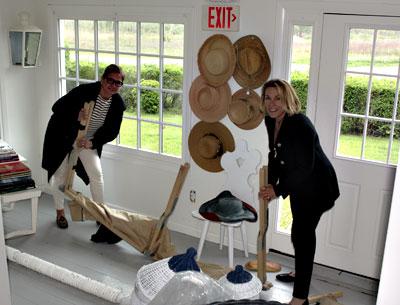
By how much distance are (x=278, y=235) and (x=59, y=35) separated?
9.74ft

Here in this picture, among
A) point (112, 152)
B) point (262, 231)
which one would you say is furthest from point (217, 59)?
point (112, 152)

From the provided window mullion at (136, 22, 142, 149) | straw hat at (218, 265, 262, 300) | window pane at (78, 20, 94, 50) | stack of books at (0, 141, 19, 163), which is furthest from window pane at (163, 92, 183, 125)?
straw hat at (218, 265, 262, 300)

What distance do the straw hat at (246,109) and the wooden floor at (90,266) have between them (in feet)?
3.61

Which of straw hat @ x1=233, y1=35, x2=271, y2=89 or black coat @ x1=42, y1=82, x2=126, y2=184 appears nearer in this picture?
straw hat @ x1=233, y1=35, x2=271, y2=89

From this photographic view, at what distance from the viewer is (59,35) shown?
498 cm

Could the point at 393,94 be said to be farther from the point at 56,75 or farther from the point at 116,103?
the point at 56,75

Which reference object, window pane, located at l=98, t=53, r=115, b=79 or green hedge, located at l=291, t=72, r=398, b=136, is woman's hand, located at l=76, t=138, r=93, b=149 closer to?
window pane, located at l=98, t=53, r=115, b=79

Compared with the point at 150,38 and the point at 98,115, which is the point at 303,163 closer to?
the point at 98,115

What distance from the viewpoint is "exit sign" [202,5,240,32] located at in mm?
3787

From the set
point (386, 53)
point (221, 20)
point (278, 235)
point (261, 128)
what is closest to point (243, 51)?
point (221, 20)

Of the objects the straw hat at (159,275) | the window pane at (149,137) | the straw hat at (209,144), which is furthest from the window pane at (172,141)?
the straw hat at (159,275)

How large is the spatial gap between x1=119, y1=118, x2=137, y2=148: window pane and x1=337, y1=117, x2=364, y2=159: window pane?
1.99m

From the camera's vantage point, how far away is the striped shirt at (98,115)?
4129mm

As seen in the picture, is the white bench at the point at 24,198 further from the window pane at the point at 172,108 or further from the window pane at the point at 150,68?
the window pane at the point at 150,68
